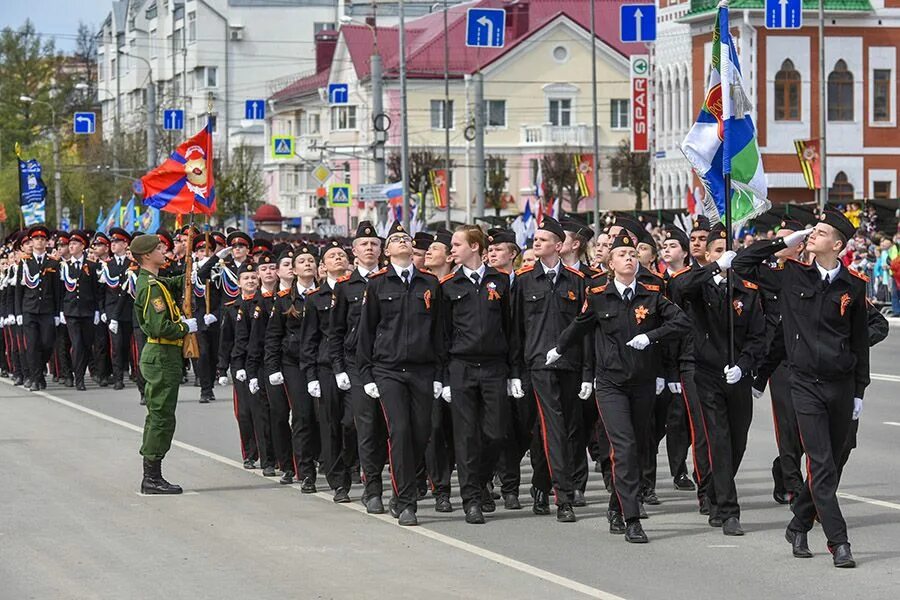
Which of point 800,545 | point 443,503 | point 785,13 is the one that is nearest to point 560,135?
point 785,13

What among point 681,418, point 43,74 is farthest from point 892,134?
point 43,74

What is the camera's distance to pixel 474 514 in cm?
1201

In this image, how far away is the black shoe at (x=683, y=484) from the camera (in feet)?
44.3

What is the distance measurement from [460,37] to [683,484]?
77794 millimetres

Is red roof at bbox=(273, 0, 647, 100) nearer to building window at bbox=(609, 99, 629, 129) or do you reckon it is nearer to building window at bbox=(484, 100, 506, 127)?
building window at bbox=(484, 100, 506, 127)

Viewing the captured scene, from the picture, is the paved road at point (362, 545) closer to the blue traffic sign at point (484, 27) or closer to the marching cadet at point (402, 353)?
the marching cadet at point (402, 353)

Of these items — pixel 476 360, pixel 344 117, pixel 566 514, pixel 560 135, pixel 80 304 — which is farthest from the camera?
pixel 344 117

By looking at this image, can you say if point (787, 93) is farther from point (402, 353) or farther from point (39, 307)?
point (402, 353)

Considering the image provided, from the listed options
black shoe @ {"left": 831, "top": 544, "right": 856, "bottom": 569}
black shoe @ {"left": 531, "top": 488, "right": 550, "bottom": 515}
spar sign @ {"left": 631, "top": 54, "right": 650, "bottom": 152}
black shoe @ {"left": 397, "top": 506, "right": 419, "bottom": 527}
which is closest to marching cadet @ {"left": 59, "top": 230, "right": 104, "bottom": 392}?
black shoe @ {"left": 531, "top": 488, "right": 550, "bottom": 515}

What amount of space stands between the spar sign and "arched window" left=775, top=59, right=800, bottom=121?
7128 millimetres

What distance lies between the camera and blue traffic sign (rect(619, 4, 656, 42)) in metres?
50.3

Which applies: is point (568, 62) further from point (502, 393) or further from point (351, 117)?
point (502, 393)

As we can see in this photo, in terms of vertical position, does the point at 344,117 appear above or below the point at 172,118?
above

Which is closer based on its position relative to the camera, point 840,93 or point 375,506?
point 375,506
